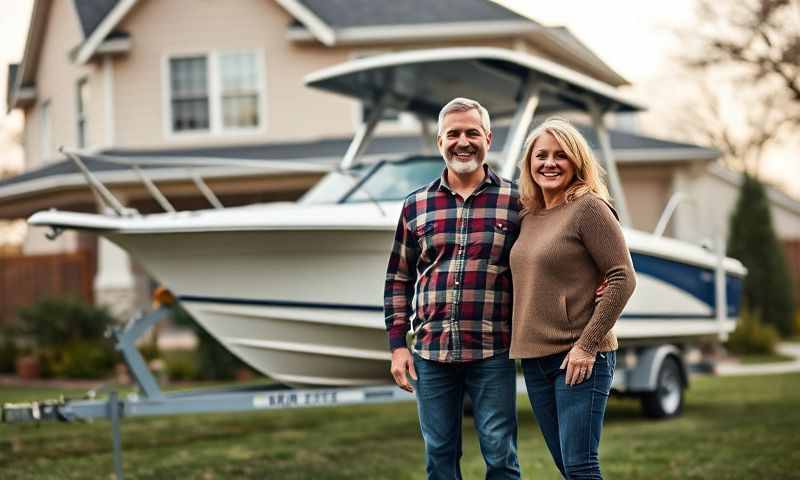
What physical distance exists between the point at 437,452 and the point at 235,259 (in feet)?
11.1

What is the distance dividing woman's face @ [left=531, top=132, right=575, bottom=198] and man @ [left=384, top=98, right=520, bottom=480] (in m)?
0.19

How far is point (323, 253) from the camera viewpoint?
22.9ft

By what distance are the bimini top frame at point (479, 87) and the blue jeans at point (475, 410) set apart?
378 cm

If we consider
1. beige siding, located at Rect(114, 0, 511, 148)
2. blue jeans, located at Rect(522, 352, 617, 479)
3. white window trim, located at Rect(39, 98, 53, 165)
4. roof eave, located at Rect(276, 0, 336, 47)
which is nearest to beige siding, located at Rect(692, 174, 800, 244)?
beige siding, located at Rect(114, 0, 511, 148)

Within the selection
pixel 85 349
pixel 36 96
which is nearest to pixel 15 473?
pixel 85 349

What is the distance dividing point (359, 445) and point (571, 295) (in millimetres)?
4733

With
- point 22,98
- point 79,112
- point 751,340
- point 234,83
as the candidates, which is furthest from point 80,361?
point 751,340

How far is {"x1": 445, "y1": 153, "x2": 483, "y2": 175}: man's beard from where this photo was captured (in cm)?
390

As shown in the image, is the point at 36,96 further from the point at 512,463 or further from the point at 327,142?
the point at 512,463

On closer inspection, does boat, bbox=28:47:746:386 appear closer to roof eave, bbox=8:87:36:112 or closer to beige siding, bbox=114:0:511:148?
beige siding, bbox=114:0:511:148

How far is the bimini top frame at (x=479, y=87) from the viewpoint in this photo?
775 cm

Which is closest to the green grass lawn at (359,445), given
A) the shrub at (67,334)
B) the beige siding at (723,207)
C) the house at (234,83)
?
the shrub at (67,334)

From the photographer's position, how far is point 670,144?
18.4 meters

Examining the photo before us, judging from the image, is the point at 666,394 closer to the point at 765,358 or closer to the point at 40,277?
the point at 765,358
